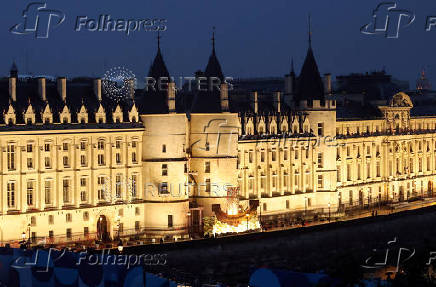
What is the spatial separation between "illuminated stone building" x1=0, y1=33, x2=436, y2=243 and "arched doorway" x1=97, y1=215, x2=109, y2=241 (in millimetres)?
55

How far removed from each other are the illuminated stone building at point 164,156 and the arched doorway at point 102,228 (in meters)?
0.06

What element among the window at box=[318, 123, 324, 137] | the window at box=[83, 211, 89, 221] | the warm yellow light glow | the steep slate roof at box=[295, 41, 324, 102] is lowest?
the warm yellow light glow

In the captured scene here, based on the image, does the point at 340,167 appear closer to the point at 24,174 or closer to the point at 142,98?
the point at 142,98

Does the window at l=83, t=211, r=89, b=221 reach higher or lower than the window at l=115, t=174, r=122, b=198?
lower

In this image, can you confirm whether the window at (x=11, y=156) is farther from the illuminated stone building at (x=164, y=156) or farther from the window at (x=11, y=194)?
the window at (x=11, y=194)

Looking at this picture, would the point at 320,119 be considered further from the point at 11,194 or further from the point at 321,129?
the point at 11,194

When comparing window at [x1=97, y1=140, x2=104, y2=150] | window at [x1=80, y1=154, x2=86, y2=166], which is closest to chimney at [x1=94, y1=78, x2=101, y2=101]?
window at [x1=97, y1=140, x2=104, y2=150]

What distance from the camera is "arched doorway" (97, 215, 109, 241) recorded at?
8106 centimetres

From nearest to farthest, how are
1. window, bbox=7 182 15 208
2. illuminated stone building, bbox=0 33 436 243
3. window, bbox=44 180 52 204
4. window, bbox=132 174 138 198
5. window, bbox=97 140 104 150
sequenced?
window, bbox=7 182 15 208, illuminated stone building, bbox=0 33 436 243, window, bbox=44 180 52 204, window, bbox=97 140 104 150, window, bbox=132 174 138 198

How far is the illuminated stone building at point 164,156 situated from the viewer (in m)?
77.4

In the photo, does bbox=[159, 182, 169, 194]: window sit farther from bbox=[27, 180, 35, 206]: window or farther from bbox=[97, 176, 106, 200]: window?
bbox=[27, 180, 35, 206]: window

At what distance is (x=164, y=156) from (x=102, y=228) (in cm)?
549

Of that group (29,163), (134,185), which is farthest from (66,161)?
(134,185)

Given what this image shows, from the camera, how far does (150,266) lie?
70.4m
